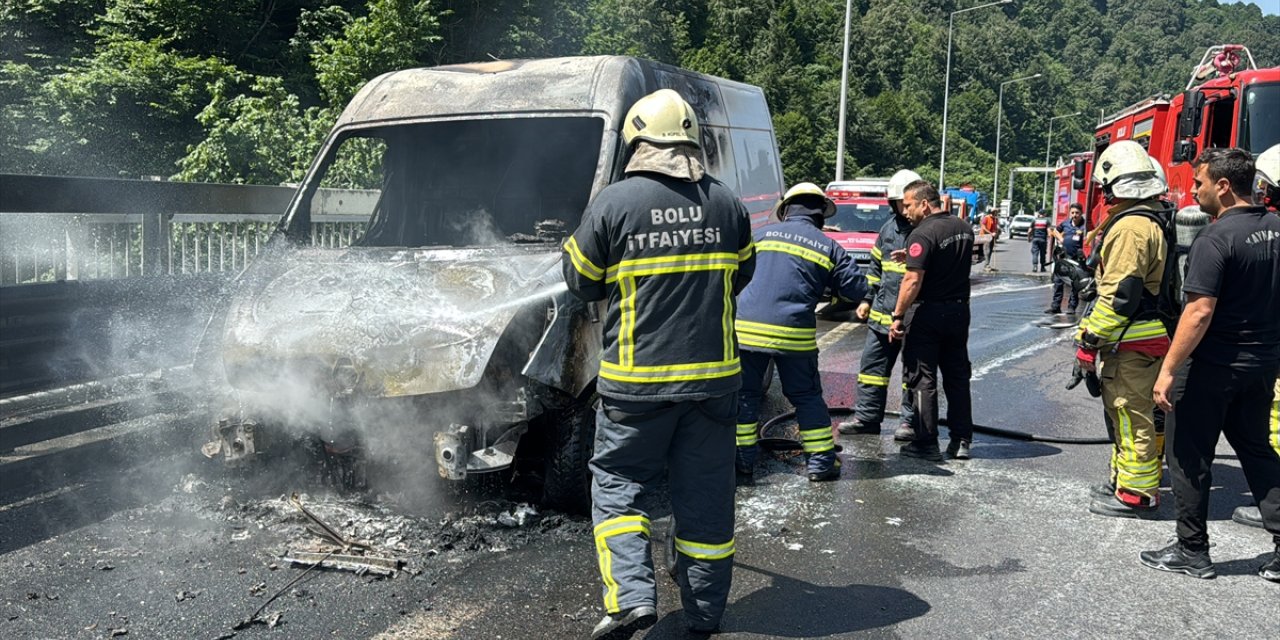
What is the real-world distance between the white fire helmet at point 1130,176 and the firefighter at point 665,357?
8.43 feet

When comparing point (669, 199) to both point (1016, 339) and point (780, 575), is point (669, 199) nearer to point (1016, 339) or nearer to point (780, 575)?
point (780, 575)

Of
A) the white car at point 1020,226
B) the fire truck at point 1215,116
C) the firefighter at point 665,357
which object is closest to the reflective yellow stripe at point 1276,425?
the firefighter at point 665,357

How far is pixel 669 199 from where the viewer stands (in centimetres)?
366

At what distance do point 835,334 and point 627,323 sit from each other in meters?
9.03

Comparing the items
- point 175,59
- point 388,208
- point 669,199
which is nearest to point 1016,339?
point 388,208

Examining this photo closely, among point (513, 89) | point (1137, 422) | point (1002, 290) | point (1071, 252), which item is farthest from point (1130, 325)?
point (1002, 290)

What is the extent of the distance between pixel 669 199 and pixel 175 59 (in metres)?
23.1

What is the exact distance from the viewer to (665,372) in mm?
3639

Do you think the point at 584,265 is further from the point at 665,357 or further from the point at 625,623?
the point at 625,623

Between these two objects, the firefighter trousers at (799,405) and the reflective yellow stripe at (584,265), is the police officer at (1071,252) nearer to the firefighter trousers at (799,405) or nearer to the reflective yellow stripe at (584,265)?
the firefighter trousers at (799,405)

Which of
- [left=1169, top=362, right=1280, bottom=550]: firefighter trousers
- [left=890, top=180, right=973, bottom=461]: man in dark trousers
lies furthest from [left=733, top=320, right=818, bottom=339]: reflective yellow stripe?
[left=1169, top=362, right=1280, bottom=550]: firefighter trousers

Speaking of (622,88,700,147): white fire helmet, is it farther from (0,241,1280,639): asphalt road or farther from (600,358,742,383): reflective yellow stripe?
(0,241,1280,639): asphalt road

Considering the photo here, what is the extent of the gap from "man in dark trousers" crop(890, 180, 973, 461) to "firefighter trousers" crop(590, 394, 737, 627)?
2972 millimetres

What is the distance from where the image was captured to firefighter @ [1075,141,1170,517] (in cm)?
516
